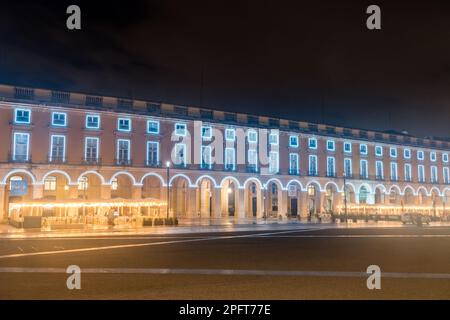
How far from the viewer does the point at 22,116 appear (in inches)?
1586

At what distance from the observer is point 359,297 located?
8.21 m

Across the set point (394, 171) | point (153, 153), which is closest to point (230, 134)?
point (153, 153)

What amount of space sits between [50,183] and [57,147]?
15.1 ft

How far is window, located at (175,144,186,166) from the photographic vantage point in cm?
4772

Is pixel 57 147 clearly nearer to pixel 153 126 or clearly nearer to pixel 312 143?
pixel 153 126

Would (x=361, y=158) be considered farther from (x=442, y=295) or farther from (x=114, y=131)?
(x=442, y=295)

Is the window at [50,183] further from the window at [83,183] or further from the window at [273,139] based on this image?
the window at [273,139]

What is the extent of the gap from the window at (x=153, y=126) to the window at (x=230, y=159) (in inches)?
359

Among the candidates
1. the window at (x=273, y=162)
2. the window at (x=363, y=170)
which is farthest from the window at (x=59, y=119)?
the window at (x=363, y=170)

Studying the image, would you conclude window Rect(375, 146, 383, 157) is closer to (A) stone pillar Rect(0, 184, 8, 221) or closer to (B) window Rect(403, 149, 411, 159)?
(B) window Rect(403, 149, 411, 159)

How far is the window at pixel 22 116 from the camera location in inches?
1576

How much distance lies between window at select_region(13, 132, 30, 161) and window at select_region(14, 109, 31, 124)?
1228 millimetres

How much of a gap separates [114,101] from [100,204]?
14.5m
